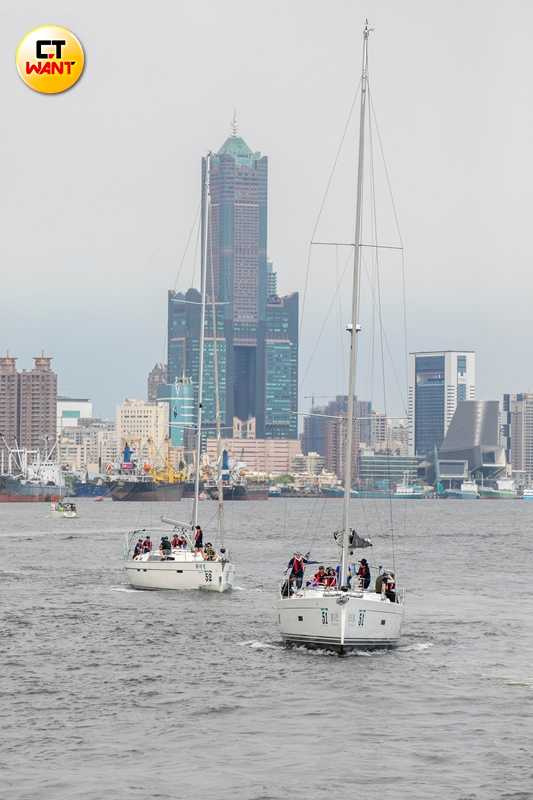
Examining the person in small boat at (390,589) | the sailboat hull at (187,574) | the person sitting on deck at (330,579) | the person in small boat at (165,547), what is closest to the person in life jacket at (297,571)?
the person sitting on deck at (330,579)

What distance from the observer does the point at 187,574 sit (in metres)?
69.2

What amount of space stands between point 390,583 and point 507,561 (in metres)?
65.4

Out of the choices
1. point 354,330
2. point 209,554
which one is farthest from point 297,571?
point 209,554

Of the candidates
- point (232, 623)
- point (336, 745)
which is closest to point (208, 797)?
point (336, 745)

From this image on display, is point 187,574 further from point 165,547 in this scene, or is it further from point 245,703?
point 245,703

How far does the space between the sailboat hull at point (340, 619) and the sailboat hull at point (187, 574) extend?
20.3 meters

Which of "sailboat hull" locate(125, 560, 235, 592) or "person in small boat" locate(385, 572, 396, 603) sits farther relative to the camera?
"sailboat hull" locate(125, 560, 235, 592)

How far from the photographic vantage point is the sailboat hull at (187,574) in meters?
69.3

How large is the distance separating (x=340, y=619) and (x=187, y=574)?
23.5 meters

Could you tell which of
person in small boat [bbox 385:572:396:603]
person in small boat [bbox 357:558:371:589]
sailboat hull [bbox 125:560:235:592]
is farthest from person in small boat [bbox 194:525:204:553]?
person in small boat [bbox 385:572:396:603]

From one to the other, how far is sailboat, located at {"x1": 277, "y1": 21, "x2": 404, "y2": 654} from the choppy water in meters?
0.70

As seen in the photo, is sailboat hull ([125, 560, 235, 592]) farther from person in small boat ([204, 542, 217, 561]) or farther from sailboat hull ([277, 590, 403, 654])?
sailboat hull ([277, 590, 403, 654])

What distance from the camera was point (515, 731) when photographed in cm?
3812

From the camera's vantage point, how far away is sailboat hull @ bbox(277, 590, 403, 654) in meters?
46.7
